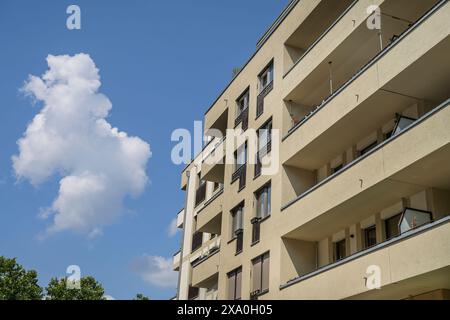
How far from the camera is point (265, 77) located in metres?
30.0

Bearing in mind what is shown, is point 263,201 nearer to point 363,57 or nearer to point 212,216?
point 212,216

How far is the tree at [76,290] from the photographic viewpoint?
5638 centimetres

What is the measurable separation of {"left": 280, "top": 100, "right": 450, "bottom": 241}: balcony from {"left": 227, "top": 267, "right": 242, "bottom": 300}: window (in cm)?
451

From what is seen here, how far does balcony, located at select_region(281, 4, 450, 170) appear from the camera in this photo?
17.8 m

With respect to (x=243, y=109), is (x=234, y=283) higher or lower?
lower

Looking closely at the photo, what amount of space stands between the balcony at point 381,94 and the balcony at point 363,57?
0.13 ft

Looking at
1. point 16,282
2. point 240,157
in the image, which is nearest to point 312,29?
point 240,157

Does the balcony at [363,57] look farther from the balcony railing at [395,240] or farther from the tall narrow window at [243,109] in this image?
the balcony railing at [395,240]

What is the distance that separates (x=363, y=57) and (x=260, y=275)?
386 inches

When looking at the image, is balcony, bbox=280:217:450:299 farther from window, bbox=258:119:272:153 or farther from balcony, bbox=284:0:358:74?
balcony, bbox=284:0:358:74

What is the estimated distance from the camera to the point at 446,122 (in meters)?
16.4

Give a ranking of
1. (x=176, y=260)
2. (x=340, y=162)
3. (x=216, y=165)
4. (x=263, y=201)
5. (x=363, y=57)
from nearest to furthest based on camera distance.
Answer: (x=363, y=57) → (x=340, y=162) → (x=263, y=201) → (x=216, y=165) → (x=176, y=260)

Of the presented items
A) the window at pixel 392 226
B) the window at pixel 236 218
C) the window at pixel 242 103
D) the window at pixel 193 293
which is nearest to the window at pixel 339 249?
the window at pixel 392 226
